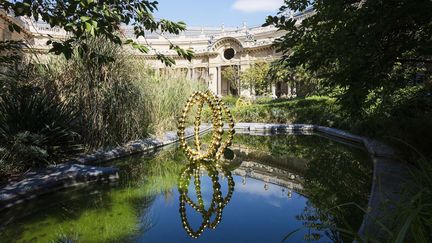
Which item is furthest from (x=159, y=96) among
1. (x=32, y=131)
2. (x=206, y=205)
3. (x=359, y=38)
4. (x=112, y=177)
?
(x=359, y=38)

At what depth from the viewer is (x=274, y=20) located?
3.93 meters

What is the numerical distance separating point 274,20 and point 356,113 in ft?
5.50

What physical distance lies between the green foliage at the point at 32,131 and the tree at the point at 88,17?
3178mm

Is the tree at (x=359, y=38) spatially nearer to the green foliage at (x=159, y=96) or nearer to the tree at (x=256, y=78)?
the green foliage at (x=159, y=96)

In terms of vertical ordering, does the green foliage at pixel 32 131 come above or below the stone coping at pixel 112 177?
above

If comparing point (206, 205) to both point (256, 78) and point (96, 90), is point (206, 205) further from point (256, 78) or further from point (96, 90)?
point (256, 78)

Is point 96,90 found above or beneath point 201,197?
above

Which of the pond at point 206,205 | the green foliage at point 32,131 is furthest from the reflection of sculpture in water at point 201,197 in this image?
the green foliage at point 32,131

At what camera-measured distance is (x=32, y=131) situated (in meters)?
6.43

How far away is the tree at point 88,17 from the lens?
255 cm

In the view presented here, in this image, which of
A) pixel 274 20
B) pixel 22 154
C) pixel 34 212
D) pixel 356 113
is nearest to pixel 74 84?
pixel 22 154

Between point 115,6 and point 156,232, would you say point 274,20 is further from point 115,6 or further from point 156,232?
point 156,232

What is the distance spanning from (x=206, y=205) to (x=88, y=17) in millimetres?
3040

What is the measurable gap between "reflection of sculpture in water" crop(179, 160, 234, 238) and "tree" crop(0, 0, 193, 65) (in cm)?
188
